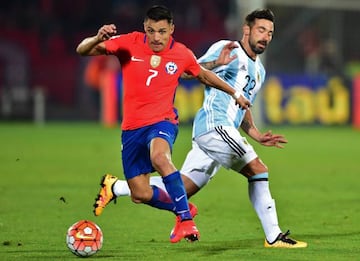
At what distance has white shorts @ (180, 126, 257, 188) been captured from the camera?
8367mm

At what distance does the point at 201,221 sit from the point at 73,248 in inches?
108

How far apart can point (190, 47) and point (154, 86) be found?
78.9 ft

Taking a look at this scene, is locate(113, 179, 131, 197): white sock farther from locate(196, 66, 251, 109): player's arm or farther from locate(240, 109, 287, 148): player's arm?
locate(196, 66, 251, 109): player's arm

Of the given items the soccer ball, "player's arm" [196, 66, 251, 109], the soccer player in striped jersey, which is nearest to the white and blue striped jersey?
the soccer player in striped jersey

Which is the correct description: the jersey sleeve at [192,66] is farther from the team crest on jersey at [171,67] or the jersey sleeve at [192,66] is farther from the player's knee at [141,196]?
the player's knee at [141,196]

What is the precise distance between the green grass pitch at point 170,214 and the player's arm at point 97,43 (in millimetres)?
1572

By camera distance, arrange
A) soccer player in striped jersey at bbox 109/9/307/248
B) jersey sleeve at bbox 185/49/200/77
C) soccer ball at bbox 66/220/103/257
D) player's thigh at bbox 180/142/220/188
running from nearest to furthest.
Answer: soccer ball at bbox 66/220/103/257, jersey sleeve at bbox 185/49/200/77, soccer player in striped jersey at bbox 109/9/307/248, player's thigh at bbox 180/142/220/188

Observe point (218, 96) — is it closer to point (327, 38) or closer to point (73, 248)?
point (73, 248)

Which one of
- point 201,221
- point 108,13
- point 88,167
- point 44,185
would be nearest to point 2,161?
point 88,167

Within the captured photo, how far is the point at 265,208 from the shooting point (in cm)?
827

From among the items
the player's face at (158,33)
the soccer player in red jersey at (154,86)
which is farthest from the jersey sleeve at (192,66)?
the player's face at (158,33)

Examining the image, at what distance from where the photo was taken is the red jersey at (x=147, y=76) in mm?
8125

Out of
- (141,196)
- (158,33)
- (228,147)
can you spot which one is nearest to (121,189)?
(141,196)

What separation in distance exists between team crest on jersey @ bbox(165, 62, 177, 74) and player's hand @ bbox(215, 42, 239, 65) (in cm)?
58
